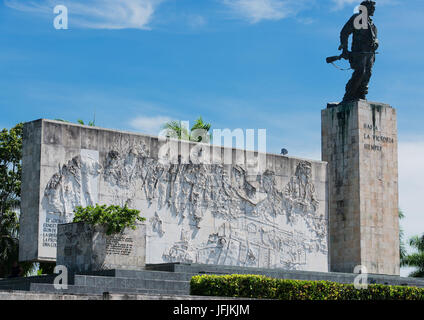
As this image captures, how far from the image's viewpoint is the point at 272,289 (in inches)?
727

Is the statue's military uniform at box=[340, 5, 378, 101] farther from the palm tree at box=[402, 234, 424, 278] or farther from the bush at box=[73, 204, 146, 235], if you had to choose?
the bush at box=[73, 204, 146, 235]

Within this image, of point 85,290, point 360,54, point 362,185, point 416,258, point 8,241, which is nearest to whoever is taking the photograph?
point 85,290

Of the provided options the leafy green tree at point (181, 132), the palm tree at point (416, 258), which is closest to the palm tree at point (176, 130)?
the leafy green tree at point (181, 132)

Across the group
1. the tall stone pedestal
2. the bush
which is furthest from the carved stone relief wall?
the bush

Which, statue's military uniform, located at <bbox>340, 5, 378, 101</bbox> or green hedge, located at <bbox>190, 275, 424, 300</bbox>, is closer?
green hedge, located at <bbox>190, 275, 424, 300</bbox>

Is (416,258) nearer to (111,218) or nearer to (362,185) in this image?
(362,185)

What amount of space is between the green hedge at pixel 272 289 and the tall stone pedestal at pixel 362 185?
7110 millimetres

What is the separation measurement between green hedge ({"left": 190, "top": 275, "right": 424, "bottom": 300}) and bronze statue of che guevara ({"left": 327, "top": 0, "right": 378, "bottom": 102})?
944 centimetres

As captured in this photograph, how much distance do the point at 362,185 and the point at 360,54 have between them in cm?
405

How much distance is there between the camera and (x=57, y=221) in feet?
73.1

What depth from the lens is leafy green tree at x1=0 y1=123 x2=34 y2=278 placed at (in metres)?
29.3

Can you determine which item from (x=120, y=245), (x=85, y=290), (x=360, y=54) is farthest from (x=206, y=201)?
(x=85, y=290)

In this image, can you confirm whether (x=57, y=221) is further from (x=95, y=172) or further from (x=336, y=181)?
(x=336, y=181)

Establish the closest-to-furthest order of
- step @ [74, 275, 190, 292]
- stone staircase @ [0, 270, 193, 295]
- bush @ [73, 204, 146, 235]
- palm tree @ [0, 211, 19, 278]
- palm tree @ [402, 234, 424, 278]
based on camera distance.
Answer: stone staircase @ [0, 270, 193, 295] < step @ [74, 275, 190, 292] < bush @ [73, 204, 146, 235] < palm tree @ [0, 211, 19, 278] < palm tree @ [402, 234, 424, 278]
